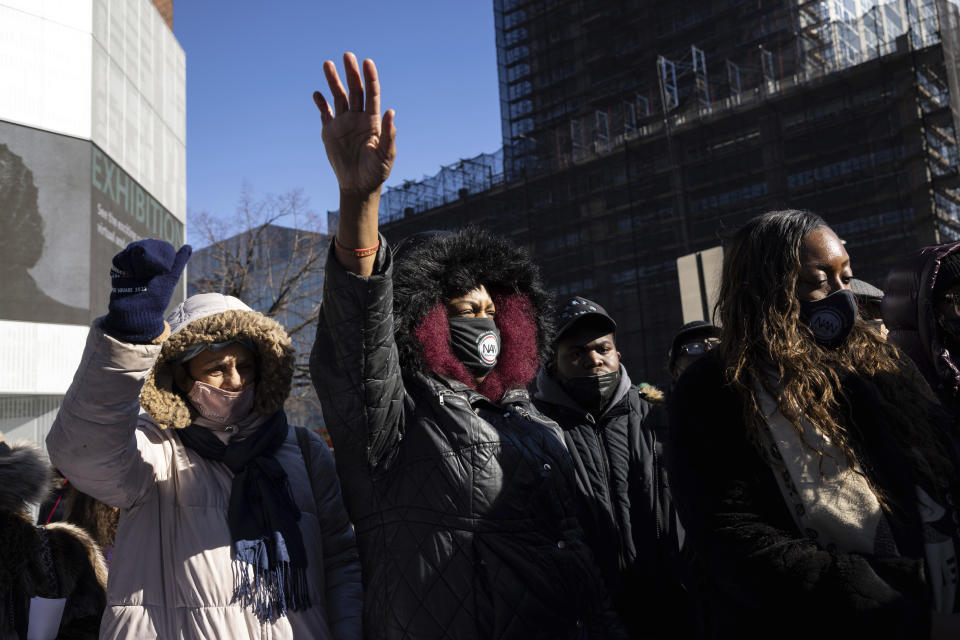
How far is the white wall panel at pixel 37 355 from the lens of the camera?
1398cm

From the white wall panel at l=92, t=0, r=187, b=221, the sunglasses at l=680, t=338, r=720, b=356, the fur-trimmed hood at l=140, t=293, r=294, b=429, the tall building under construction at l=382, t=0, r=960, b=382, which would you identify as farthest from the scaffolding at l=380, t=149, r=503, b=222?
the fur-trimmed hood at l=140, t=293, r=294, b=429

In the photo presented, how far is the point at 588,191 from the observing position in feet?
113

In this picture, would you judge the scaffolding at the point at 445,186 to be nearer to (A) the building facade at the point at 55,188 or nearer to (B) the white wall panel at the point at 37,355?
(A) the building facade at the point at 55,188

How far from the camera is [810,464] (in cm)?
176

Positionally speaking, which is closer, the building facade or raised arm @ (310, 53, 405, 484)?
raised arm @ (310, 53, 405, 484)

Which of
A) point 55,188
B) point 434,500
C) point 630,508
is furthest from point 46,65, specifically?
point 434,500

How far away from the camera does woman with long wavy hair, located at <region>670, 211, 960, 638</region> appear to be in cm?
164

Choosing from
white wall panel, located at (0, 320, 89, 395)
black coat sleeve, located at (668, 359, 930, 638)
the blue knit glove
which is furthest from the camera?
white wall panel, located at (0, 320, 89, 395)

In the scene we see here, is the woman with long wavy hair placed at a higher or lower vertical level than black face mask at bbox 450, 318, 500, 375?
lower

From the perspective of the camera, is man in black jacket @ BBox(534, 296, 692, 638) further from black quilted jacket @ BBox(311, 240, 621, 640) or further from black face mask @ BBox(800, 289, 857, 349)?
black face mask @ BBox(800, 289, 857, 349)

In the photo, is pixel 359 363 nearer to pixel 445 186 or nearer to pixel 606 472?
pixel 606 472

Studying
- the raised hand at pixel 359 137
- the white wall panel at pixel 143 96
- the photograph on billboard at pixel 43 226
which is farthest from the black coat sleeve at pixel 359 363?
the white wall panel at pixel 143 96

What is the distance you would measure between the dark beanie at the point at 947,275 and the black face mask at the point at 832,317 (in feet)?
2.04

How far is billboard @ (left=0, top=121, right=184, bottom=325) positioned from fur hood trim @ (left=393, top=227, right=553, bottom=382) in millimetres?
13926
